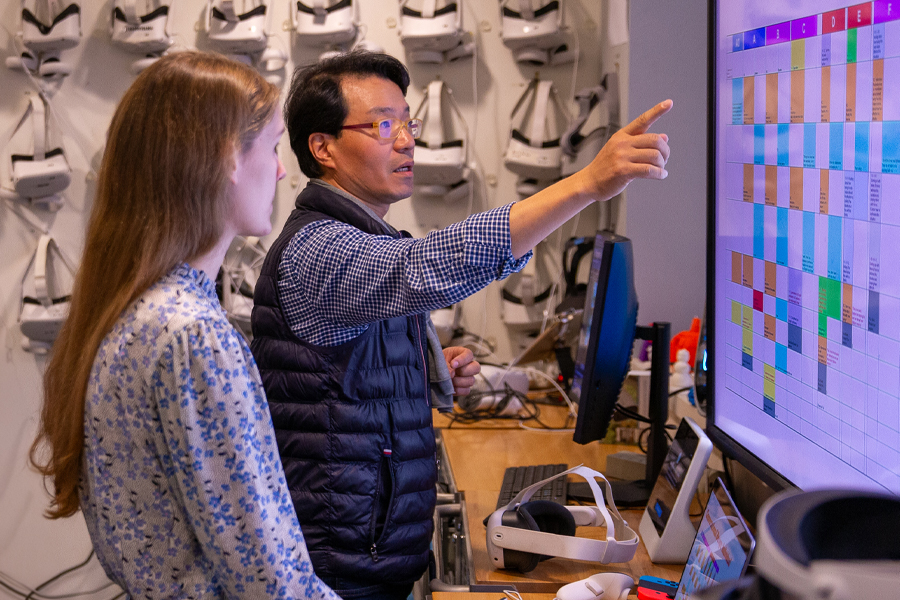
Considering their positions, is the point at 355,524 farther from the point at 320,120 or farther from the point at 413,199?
the point at 413,199

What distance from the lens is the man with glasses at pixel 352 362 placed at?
109cm

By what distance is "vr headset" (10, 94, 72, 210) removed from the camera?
2.48 m

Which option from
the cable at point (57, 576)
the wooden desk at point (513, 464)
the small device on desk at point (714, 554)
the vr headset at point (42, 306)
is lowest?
the cable at point (57, 576)

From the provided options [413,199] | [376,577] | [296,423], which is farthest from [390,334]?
[413,199]

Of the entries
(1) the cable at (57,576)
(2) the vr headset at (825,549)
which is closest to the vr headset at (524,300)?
(1) the cable at (57,576)

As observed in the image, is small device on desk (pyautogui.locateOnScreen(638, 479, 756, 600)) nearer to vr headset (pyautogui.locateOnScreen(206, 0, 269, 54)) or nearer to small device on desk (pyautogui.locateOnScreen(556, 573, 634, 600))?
small device on desk (pyautogui.locateOnScreen(556, 573, 634, 600))

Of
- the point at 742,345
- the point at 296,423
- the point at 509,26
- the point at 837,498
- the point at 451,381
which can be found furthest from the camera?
the point at 509,26

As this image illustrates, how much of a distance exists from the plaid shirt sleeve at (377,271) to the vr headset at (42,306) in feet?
5.57

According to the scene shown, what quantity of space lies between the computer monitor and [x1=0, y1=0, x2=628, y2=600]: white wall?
1165 millimetres

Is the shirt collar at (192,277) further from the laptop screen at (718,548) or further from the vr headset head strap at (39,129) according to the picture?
the vr headset head strap at (39,129)

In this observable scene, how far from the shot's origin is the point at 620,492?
4.79ft

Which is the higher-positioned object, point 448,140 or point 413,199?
point 448,140

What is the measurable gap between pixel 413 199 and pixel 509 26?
631mm

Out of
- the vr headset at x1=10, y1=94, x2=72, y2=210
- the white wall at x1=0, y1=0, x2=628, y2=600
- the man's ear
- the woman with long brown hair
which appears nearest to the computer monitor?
the man's ear
